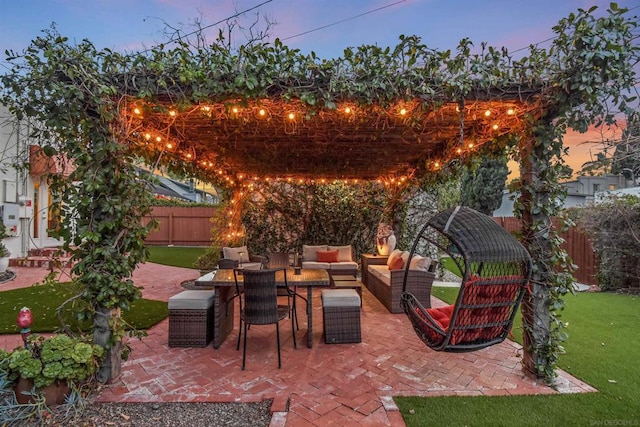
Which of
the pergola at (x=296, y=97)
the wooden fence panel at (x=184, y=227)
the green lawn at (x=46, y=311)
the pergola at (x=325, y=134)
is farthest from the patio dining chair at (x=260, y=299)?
the wooden fence panel at (x=184, y=227)

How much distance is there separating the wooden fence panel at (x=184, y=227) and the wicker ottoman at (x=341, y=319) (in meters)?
13.3

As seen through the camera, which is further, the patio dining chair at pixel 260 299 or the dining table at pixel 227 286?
the dining table at pixel 227 286

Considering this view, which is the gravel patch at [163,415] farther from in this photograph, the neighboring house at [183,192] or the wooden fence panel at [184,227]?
the neighboring house at [183,192]

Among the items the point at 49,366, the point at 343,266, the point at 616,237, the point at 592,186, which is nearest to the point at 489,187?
the point at 592,186

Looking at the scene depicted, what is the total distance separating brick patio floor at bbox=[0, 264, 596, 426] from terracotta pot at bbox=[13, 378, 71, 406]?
0.28 meters

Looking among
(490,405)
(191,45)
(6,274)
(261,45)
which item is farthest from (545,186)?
(6,274)

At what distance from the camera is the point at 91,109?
291 centimetres

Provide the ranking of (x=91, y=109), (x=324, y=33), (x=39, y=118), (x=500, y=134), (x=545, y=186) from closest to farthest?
1. (x=39, y=118)
2. (x=91, y=109)
3. (x=545, y=186)
4. (x=500, y=134)
5. (x=324, y=33)

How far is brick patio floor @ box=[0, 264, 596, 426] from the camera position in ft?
9.04

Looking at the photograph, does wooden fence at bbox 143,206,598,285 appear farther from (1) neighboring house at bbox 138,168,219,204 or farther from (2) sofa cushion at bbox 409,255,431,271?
(2) sofa cushion at bbox 409,255,431,271

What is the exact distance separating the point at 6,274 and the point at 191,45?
8.66 m

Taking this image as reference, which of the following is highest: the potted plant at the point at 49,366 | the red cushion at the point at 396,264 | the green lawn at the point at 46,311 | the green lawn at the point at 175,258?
the red cushion at the point at 396,264

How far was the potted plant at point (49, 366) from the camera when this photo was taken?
8.46 ft

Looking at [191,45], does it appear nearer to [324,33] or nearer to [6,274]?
[324,33]
